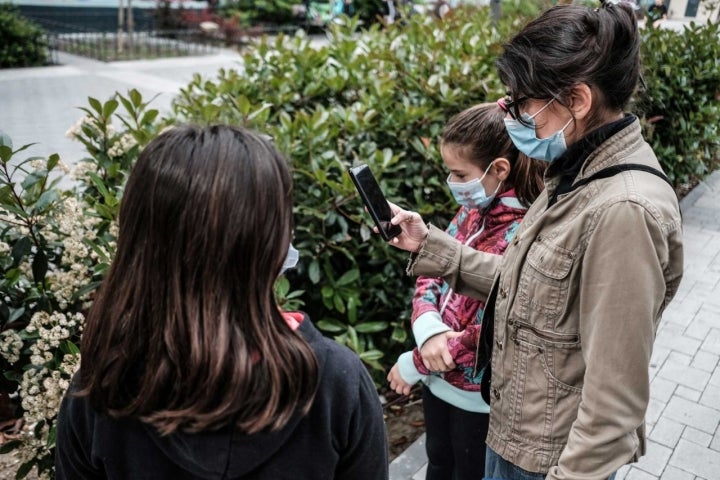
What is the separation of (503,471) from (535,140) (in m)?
0.95

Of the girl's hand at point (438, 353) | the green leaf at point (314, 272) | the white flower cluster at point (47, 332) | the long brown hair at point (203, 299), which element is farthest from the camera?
the green leaf at point (314, 272)

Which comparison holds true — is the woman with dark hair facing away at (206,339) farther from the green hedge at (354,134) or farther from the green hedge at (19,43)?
the green hedge at (19,43)

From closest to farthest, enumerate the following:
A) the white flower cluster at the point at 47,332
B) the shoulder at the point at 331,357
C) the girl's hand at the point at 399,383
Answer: the shoulder at the point at 331,357, the white flower cluster at the point at 47,332, the girl's hand at the point at 399,383

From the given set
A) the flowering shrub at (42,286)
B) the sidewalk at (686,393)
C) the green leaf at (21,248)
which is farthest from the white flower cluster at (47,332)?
the sidewalk at (686,393)

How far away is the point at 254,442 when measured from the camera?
115 cm

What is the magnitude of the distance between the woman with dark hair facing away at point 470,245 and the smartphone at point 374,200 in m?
0.31

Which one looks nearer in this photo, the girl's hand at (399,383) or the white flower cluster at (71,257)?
the white flower cluster at (71,257)

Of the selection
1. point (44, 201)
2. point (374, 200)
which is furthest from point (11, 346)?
point (374, 200)

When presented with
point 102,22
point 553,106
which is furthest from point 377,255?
point 102,22

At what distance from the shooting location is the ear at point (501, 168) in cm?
223

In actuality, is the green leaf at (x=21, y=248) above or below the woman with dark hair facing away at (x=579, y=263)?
below

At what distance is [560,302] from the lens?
5.16 ft

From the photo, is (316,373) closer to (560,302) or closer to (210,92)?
(560,302)

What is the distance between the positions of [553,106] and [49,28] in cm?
2031
